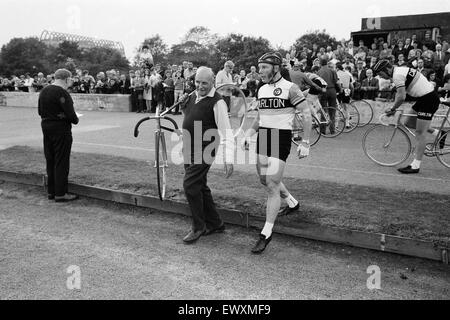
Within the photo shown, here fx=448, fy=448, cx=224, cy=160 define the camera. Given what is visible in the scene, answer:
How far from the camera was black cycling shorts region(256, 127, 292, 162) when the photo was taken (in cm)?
489

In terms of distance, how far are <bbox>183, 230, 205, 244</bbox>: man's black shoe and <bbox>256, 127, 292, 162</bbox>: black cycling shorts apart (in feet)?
3.94

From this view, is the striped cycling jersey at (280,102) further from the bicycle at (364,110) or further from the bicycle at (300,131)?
the bicycle at (364,110)

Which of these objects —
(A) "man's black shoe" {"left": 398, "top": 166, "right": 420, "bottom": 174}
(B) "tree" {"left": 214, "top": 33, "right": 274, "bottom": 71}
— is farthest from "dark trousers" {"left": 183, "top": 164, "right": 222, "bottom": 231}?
(B) "tree" {"left": 214, "top": 33, "right": 274, "bottom": 71}

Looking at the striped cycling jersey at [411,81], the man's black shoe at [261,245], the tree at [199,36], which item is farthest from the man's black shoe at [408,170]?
the tree at [199,36]

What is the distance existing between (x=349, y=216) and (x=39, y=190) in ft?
17.1

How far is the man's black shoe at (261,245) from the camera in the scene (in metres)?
4.82

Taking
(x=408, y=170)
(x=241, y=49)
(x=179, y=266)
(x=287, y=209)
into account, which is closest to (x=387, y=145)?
(x=408, y=170)

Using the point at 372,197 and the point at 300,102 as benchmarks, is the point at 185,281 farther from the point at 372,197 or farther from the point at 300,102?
the point at 372,197

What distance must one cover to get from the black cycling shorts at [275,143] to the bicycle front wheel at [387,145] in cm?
414

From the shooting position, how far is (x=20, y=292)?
3.93 metres

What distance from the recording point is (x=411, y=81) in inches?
300

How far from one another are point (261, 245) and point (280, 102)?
5.15 ft

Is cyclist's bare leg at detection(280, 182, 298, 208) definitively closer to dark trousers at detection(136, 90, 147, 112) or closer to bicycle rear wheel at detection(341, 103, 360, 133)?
bicycle rear wheel at detection(341, 103, 360, 133)

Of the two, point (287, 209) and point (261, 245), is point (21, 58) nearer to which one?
point (287, 209)
